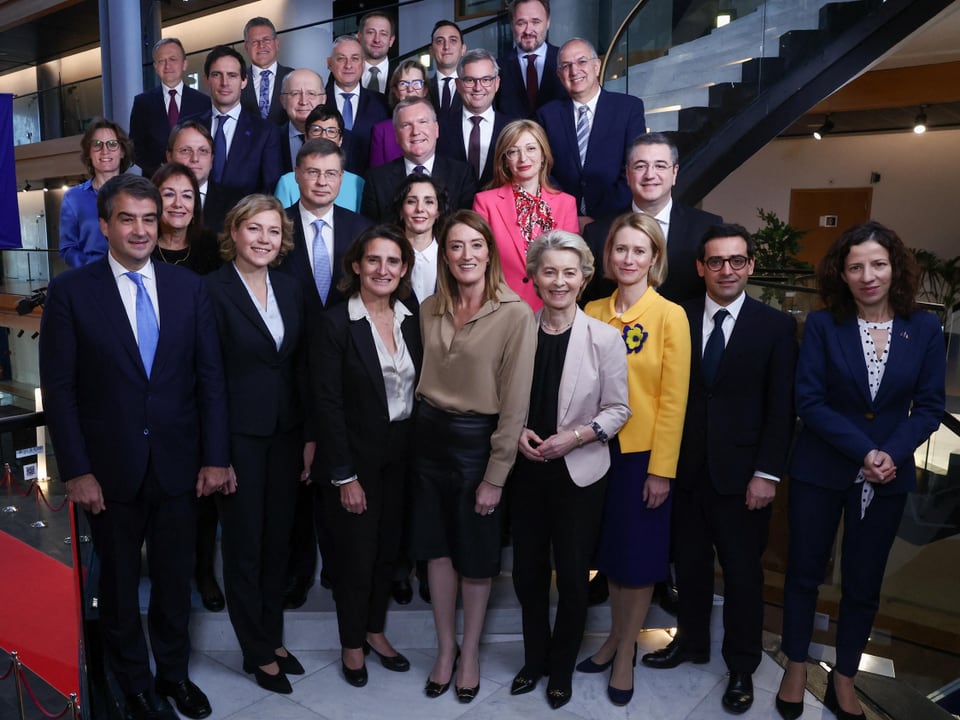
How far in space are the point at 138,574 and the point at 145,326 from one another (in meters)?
0.90

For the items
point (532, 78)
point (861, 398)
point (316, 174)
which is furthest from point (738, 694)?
point (532, 78)

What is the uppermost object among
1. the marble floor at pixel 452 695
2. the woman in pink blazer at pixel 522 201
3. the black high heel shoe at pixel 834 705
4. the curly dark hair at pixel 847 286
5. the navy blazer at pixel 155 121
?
the navy blazer at pixel 155 121

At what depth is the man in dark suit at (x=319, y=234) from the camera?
11.0 feet

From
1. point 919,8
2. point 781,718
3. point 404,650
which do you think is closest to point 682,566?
point 781,718

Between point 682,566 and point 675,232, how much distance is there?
1.35 meters

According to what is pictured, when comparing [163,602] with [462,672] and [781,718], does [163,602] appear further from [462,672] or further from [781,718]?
[781,718]

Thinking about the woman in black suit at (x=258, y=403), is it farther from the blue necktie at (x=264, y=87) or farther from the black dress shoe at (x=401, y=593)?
the blue necktie at (x=264, y=87)

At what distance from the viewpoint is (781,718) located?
123 inches

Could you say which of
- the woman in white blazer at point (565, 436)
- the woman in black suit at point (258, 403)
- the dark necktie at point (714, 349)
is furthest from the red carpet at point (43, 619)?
the dark necktie at point (714, 349)

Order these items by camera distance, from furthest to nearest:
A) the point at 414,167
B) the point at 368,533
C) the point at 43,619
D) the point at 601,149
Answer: the point at 601,149
the point at 414,167
the point at 43,619
the point at 368,533

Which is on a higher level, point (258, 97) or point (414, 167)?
point (258, 97)

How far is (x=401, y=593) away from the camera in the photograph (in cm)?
367

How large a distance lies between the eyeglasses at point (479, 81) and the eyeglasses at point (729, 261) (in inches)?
60.2

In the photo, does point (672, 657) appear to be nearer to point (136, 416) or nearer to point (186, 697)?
point (186, 697)
